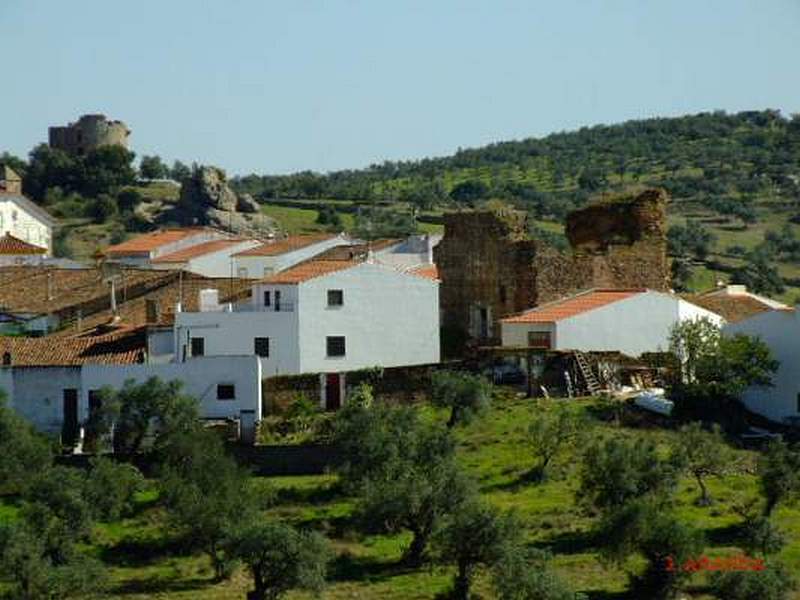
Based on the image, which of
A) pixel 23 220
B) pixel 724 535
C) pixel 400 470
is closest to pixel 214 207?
pixel 23 220

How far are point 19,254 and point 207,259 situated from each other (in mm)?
7527

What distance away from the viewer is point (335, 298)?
186 feet

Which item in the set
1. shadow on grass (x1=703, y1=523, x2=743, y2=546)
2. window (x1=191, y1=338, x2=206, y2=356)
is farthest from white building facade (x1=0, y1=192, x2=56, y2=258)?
shadow on grass (x1=703, y1=523, x2=743, y2=546)

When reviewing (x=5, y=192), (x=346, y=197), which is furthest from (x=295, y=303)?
(x=346, y=197)

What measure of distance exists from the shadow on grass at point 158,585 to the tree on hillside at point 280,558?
1291 millimetres

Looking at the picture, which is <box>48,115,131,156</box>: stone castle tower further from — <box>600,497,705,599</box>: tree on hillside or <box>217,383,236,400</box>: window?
<box>600,497,705,599</box>: tree on hillside

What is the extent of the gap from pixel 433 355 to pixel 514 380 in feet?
12.7

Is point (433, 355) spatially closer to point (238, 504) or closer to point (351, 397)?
point (351, 397)

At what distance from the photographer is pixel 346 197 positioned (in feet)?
459

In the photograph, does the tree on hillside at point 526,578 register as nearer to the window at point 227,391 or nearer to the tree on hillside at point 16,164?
the window at point 227,391

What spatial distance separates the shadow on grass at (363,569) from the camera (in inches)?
1705

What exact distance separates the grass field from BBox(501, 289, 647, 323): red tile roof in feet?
16.8

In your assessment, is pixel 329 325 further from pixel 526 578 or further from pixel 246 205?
pixel 246 205

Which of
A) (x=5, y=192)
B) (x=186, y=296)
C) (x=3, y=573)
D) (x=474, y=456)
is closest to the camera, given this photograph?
(x=3, y=573)
